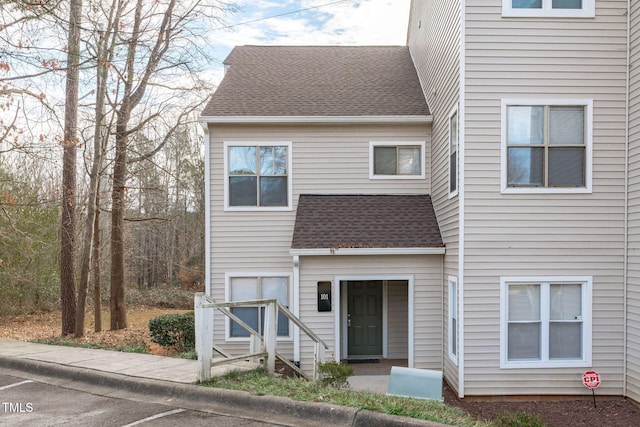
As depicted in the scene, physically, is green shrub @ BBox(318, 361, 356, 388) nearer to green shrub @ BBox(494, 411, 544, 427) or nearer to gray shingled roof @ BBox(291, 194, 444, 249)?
green shrub @ BBox(494, 411, 544, 427)

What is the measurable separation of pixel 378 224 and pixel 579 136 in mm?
4019

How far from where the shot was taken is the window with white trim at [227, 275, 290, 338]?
34.9 ft

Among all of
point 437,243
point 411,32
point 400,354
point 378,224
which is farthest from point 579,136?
point 411,32

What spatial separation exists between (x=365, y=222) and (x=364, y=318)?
8.45 ft

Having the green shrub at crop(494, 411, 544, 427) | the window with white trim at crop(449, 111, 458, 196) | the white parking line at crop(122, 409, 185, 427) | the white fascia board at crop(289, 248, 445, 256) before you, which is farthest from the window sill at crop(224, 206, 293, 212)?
the green shrub at crop(494, 411, 544, 427)

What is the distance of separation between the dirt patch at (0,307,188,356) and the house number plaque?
3585 mm

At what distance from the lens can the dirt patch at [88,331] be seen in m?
12.4

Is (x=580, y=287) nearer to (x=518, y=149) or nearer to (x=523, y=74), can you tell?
(x=518, y=149)

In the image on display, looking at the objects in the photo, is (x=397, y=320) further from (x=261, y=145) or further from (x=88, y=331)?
(x=88, y=331)

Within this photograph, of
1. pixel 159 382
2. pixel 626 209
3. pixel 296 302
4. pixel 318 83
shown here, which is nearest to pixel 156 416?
pixel 159 382

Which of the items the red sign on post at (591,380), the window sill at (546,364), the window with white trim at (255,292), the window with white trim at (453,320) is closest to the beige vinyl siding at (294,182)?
the window with white trim at (255,292)

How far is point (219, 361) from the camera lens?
621 cm

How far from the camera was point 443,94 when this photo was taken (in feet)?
32.1

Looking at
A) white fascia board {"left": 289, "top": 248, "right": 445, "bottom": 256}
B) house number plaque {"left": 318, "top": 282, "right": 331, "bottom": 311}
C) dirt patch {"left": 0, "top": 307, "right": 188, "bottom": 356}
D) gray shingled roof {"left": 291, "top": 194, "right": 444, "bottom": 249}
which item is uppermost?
gray shingled roof {"left": 291, "top": 194, "right": 444, "bottom": 249}
